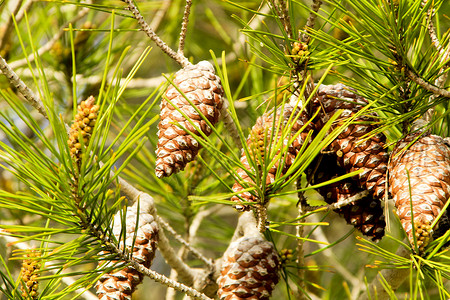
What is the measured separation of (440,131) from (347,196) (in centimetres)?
26

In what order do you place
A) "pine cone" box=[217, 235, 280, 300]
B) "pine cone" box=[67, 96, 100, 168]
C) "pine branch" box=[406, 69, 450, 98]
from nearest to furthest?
"pine cone" box=[67, 96, 100, 168] < "pine branch" box=[406, 69, 450, 98] < "pine cone" box=[217, 235, 280, 300]

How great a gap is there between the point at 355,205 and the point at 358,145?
0.12 meters

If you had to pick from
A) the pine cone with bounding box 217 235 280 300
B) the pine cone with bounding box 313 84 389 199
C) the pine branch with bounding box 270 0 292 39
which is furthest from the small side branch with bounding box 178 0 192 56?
the pine cone with bounding box 217 235 280 300

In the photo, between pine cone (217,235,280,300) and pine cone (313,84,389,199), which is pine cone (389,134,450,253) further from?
pine cone (217,235,280,300)

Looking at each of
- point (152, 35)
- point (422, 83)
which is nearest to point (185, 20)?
point (152, 35)

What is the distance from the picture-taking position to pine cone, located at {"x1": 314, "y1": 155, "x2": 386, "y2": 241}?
32.7 inches

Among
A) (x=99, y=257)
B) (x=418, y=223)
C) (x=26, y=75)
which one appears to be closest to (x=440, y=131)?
(x=418, y=223)

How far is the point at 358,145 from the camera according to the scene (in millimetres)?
804

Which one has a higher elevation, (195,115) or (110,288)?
(195,115)

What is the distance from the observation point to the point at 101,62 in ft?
6.36

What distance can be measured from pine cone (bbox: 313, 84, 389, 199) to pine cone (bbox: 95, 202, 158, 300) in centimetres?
38

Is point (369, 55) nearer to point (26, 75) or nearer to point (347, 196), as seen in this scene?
point (347, 196)

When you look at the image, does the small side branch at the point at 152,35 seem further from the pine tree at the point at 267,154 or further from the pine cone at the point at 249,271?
the pine cone at the point at 249,271

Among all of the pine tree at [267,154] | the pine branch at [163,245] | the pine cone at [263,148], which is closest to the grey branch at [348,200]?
the pine tree at [267,154]
